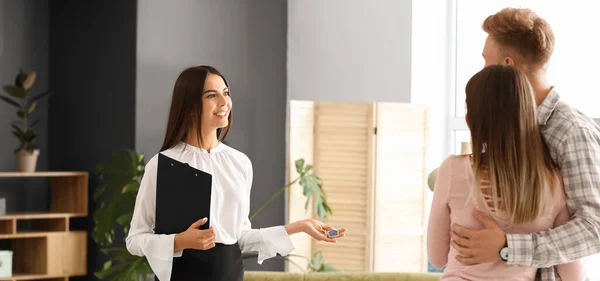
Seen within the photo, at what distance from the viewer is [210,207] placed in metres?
2.42

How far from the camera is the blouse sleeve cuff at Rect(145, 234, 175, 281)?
2.37m

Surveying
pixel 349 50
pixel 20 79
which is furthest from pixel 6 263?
pixel 349 50

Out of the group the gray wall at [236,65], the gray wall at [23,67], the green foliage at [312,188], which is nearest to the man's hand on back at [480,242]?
the green foliage at [312,188]

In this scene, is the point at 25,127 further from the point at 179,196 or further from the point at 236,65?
the point at 179,196

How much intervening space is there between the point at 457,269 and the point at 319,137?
384 cm

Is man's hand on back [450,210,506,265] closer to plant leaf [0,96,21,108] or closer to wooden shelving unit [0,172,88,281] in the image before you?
wooden shelving unit [0,172,88,281]

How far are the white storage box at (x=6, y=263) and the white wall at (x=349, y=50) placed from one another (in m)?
2.20

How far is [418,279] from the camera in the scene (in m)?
3.74

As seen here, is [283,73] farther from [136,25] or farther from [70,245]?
[70,245]

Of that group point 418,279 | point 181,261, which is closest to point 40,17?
point 418,279

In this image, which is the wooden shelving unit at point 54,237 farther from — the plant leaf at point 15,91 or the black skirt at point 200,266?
the black skirt at point 200,266

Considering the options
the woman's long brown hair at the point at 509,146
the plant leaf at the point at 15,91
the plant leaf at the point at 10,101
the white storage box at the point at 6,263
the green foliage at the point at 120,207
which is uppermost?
the plant leaf at the point at 15,91

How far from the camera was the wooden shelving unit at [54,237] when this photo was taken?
554 centimetres

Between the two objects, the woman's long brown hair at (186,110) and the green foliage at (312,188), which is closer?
the woman's long brown hair at (186,110)
